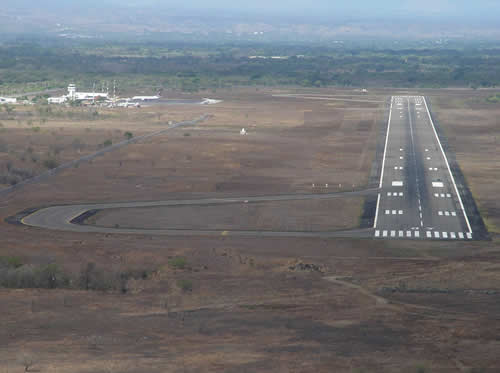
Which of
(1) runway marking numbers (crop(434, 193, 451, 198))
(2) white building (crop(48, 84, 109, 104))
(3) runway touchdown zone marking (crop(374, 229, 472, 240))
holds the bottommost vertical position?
(2) white building (crop(48, 84, 109, 104))

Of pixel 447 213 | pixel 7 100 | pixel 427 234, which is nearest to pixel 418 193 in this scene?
pixel 447 213

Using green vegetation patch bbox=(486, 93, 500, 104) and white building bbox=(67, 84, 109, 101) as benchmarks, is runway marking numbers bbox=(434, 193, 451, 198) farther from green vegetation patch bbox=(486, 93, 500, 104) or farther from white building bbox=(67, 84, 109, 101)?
white building bbox=(67, 84, 109, 101)

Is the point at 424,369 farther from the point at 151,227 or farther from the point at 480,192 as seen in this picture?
the point at 480,192

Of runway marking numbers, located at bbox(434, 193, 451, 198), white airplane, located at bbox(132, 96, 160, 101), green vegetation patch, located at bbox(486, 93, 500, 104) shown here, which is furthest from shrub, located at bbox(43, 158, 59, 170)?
green vegetation patch, located at bbox(486, 93, 500, 104)

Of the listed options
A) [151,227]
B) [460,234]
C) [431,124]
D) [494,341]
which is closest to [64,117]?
[431,124]

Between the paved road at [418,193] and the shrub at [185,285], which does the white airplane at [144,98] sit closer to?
the paved road at [418,193]

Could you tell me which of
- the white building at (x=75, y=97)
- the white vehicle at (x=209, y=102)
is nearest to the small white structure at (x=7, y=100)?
the white building at (x=75, y=97)

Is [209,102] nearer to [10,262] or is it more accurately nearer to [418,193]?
[418,193]
